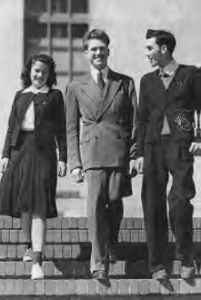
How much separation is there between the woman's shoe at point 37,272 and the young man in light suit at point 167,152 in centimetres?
74

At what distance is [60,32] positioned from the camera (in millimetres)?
Result: 18062

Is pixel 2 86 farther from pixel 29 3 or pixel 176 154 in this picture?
pixel 176 154

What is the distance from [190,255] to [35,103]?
1543 mm

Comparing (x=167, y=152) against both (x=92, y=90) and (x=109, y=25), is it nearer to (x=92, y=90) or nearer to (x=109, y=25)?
(x=92, y=90)

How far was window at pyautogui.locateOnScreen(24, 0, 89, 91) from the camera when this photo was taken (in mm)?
17891

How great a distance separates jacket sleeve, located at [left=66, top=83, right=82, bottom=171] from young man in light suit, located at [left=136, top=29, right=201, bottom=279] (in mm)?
428

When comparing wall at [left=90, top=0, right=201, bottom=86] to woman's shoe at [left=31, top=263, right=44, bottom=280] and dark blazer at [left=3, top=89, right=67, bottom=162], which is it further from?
woman's shoe at [left=31, top=263, right=44, bottom=280]

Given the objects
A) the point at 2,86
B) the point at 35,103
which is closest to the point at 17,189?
the point at 35,103

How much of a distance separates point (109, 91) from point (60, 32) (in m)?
7.75

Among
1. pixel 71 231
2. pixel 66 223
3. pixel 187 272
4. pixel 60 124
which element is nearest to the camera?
pixel 187 272

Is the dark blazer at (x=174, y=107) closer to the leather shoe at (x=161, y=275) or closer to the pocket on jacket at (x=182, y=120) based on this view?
the pocket on jacket at (x=182, y=120)

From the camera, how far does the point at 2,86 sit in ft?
57.4

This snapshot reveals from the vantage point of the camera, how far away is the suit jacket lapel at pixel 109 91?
10344 millimetres

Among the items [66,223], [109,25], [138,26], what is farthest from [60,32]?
[66,223]
